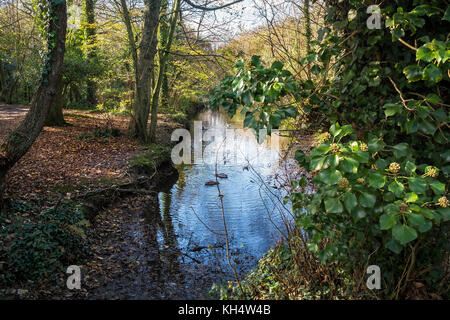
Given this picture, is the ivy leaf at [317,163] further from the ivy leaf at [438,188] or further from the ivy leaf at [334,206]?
the ivy leaf at [438,188]

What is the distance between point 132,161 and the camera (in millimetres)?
8953

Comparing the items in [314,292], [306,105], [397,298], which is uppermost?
[306,105]

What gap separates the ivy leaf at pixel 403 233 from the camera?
1.70 meters

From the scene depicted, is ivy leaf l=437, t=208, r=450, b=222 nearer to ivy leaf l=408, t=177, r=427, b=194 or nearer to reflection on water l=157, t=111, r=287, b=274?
ivy leaf l=408, t=177, r=427, b=194

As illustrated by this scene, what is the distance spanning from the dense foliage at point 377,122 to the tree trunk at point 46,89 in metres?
4.00

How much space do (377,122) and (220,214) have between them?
543 centimetres

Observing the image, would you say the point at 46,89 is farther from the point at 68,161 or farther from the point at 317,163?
the point at 317,163

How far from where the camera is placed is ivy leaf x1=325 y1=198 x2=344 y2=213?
74.9 inches

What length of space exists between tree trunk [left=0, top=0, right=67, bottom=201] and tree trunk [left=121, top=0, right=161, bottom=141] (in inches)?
186

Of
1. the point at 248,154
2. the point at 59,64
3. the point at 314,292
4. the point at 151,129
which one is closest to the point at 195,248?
the point at 314,292

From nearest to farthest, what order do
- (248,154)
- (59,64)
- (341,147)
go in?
A: 1. (341,147)
2. (59,64)
3. (248,154)

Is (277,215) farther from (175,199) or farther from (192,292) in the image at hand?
(192,292)

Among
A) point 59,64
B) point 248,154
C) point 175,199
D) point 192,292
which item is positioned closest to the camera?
point 192,292

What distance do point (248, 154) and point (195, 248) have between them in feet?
27.1
